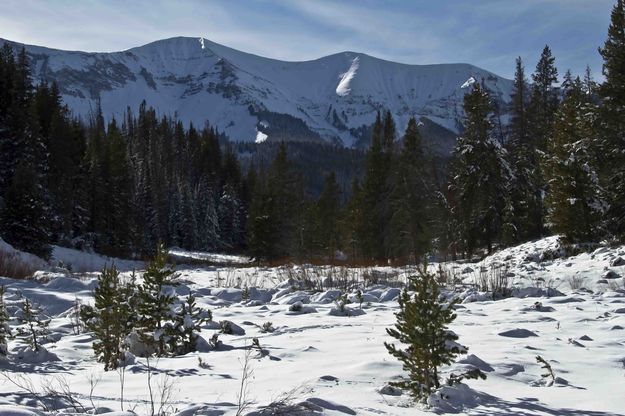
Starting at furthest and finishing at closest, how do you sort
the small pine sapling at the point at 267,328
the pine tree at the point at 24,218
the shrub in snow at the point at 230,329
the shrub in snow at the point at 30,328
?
the pine tree at the point at 24,218, the small pine sapling at the point at 267,328, the shrub in snow at the point at 230,329, the shrub in snow at the point at 30,328

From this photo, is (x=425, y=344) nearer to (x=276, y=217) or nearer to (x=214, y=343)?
(x=214, y=343)

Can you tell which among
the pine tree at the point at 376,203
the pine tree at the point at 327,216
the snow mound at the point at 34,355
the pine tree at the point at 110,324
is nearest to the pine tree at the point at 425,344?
the pine tree at the point at 110,324

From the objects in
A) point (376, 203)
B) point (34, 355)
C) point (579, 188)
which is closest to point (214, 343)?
point (34, 355)

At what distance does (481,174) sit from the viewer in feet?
92.3

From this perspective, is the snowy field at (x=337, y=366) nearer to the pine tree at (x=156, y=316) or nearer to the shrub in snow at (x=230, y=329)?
the shrub in snow at (x=230, y=329)

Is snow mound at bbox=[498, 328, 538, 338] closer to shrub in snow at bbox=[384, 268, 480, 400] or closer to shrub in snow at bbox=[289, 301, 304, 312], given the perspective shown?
shrub in snow at bbox=[384, 268, 480, 400]

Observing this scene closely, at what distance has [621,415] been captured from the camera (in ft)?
11.6

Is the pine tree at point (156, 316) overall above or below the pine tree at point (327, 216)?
below

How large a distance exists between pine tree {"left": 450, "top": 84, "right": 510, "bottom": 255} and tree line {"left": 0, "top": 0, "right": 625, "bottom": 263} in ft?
0.20

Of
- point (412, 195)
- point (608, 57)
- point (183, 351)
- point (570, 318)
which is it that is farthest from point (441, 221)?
point (183, 351)

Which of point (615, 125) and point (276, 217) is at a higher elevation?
point (615, 125)

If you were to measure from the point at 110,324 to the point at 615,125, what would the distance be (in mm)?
20317

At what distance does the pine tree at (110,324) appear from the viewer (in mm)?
5258

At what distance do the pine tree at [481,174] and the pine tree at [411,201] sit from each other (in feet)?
14.7
